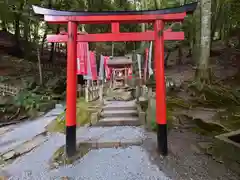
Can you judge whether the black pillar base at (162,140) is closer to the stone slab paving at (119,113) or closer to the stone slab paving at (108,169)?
the stone slab paving at (108,169)

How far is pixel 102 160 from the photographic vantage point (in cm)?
374

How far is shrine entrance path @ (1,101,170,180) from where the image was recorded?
3295mm

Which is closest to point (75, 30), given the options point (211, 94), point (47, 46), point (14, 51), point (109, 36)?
point (109, 36)

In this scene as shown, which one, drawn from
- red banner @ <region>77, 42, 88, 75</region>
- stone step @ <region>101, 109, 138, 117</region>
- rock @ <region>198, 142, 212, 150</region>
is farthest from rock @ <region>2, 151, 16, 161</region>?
rock @ <region>198, 142, 212, 150</region>

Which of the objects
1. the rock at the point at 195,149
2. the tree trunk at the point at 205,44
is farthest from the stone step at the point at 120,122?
the tree trunk at the point at 205,44

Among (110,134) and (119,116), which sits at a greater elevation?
(119,116)

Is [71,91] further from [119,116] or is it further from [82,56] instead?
[82,56]

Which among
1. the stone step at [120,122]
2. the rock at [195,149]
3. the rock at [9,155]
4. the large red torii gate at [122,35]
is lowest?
the rock at [9,155]

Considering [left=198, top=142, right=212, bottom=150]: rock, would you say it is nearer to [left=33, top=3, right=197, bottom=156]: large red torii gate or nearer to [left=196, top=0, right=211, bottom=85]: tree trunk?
[left=33, top=3, right=197, bottom=156]: large red torii gate

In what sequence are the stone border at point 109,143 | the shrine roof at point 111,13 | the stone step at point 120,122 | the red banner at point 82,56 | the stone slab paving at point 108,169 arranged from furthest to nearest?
the red banner at point 82,56
the stone step at point 120,122
the stone border at point 109,143
the shrine roof at point 111,13
the stone slab paving at point 108,169

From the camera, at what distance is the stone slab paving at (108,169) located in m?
3.22

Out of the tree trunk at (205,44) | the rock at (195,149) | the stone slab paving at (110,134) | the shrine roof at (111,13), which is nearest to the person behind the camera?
the shrine roof at (111,13)

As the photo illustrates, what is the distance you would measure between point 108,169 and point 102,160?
338 mm

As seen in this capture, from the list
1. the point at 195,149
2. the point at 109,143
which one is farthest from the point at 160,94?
the point at 109,143
